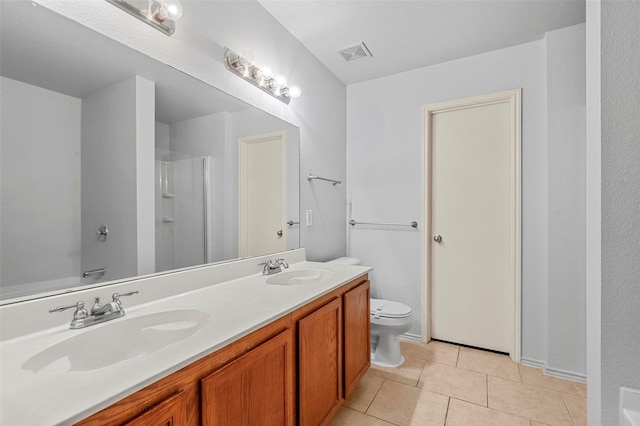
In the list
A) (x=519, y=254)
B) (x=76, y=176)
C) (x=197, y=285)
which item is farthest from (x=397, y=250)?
(x=76, y=176)

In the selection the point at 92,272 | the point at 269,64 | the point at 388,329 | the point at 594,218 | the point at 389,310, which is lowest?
the point at 388,329

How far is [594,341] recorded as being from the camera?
92 cm

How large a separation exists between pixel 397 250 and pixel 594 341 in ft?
5.74

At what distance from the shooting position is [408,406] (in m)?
1.69

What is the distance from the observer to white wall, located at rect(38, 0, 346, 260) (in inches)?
45.1

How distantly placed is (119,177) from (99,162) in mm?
78

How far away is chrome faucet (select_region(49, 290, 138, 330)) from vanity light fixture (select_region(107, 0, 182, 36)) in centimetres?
109

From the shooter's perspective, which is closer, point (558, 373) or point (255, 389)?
point (255, 389)

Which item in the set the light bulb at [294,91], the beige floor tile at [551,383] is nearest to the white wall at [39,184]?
the light bulb at [294,91]

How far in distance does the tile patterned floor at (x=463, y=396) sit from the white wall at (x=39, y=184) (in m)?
1.54

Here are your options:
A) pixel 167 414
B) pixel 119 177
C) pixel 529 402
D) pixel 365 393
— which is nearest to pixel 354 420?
pixel 365 393

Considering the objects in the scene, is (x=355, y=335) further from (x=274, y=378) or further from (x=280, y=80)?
(x=280, y=80)

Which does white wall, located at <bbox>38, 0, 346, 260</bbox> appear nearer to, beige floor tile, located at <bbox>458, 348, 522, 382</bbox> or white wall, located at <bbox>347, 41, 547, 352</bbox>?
white wall, located at <bbox>347, 41, 547, 352</bbox>

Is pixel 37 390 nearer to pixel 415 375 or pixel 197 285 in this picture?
pixel 197 285
